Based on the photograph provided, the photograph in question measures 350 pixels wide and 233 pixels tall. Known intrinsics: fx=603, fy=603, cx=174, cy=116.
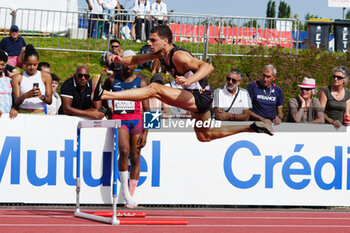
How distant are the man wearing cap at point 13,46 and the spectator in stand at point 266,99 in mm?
6115

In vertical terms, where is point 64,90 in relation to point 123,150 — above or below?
above

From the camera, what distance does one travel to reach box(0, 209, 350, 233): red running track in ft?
24.7

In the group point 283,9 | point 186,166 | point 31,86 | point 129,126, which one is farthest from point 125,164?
point 283,9

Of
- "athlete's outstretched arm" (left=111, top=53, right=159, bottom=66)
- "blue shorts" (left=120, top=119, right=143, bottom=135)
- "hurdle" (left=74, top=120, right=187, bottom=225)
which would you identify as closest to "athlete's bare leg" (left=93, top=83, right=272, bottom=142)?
"hurdle" (left=74, top=120, right=187, bottom=225)

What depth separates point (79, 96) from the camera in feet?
31.2

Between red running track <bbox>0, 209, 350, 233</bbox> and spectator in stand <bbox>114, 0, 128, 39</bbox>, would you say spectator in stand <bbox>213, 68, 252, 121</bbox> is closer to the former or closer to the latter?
red running track <bbox>0, 209, 350, 233</bbox>

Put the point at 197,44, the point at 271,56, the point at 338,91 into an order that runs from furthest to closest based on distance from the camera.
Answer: the point at 197,44, the point at 271,56, the point at 338,91

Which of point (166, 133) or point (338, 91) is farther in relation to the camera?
point (338, 91)

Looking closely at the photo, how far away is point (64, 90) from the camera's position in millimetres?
9438

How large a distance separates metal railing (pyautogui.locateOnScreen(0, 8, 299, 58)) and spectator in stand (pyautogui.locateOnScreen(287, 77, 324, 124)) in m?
6.33

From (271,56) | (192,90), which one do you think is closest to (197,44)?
(271,56)

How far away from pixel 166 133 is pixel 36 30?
9516mm

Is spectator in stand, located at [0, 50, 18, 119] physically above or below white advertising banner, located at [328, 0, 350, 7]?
below

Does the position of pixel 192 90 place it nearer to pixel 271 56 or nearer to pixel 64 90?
pixel 64 90
